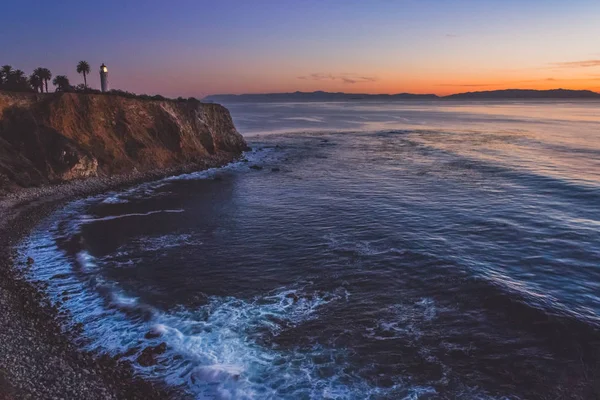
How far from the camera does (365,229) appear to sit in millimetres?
30203

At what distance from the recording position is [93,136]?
47094 mm

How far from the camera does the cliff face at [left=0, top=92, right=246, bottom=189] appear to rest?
1587 inches

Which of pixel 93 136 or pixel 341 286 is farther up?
pixel 93 136

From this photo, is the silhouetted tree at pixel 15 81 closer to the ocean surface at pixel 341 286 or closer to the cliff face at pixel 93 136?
the cliff face at pixel 93 136

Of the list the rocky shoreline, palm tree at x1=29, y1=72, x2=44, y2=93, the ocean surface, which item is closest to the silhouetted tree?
palm tree at x1=29, y1=72, x2=44, y2=93

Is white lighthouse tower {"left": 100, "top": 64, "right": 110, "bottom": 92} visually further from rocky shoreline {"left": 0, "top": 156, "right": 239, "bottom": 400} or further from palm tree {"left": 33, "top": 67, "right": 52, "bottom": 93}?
rocky shoreline {"left": 0, "top": 156, "right": 239, "bottom": 400}

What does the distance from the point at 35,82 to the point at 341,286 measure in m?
57.6

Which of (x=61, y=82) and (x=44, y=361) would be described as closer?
(x=44, y=361)

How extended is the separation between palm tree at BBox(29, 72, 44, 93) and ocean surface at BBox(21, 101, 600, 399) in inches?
1128

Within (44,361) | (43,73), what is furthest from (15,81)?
(44,361)

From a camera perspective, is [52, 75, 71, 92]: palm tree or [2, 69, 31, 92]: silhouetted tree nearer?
[2, 69, 31, 92]: silhouetted tree

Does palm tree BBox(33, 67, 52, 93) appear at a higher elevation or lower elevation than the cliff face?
higher

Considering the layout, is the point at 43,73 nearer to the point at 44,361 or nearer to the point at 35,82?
the point at 35,82

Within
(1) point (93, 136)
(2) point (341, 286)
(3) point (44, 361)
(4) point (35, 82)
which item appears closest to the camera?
(3) point (44, 361)
